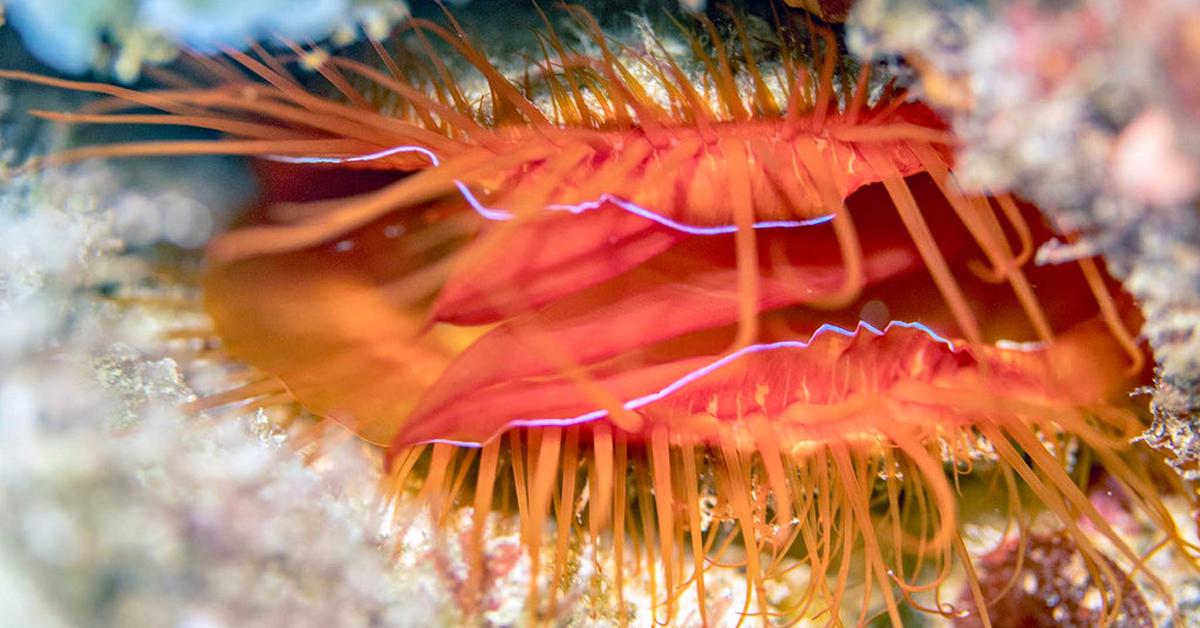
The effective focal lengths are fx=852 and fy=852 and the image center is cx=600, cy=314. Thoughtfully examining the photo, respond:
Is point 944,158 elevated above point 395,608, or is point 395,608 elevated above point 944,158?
point 944,158

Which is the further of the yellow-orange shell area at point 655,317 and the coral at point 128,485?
the yellow-orange shell area at point 655,317

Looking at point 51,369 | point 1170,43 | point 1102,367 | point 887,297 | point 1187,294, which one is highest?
point 887,297

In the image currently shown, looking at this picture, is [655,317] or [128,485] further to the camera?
[655,317]

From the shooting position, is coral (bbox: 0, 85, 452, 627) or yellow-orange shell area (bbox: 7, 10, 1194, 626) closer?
coral (bbox: 0, 85, 452, 627)

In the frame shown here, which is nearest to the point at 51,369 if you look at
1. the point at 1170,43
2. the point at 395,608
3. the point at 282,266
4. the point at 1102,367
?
the point at 395,608

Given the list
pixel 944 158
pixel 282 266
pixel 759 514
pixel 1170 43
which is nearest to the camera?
pixel 1170 43

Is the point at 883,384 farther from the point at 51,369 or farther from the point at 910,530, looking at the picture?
the point at 51,369

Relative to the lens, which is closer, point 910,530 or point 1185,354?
point 1185,354

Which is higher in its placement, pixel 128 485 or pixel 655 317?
pixel 655 317
